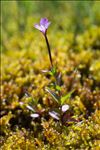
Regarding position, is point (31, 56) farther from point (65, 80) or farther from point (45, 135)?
point (45, 135)

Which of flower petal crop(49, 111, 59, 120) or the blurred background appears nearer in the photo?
flower petal crop(49, 111, 59, 120)

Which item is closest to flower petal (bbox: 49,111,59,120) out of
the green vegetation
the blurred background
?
the green vegetation

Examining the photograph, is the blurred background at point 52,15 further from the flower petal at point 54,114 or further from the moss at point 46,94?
the flower petal at point 54,114

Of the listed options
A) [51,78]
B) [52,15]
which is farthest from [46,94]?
[52,15]

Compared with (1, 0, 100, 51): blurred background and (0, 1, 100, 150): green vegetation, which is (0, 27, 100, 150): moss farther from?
(1, 0, 100, 51): blurred background

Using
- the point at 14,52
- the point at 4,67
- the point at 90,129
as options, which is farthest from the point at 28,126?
the point at 14,52

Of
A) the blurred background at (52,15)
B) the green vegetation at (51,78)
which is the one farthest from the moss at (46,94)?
the blurred background at (52,15)

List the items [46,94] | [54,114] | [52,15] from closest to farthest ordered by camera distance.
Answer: [54,114], [46,94], [52,15]

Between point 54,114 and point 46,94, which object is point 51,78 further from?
point 54,114
